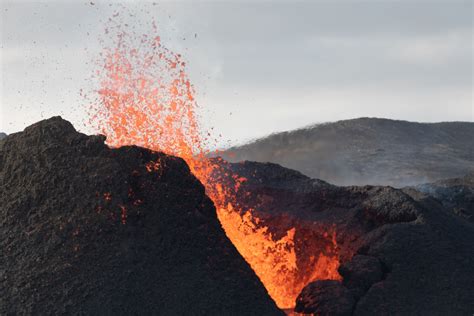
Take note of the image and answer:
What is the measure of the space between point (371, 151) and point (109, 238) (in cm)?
2419

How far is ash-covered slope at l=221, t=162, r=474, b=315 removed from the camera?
736 centimetres

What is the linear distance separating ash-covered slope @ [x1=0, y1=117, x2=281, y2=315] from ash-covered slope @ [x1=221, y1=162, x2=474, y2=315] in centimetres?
121

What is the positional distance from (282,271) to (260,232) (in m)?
0.78

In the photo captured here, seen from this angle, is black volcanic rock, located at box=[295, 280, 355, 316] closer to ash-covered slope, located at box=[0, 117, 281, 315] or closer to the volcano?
the volcano

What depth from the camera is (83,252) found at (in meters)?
6.65

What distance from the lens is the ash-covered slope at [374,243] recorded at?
736 centimetres

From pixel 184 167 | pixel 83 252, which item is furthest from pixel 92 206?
pixel 184 167

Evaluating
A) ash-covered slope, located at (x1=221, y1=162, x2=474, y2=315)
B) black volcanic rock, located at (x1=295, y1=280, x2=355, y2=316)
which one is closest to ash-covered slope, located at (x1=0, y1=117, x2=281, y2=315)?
black volcanic rock, located at (x1=295, y1=280, x2=355, y2=316)

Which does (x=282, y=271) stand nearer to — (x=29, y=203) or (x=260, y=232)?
(x=260, y=232)

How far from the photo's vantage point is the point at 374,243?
318 inches

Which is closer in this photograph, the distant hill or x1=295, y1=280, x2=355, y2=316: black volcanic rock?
x1=295, y1=280, x2=355, y2=316: black volcanic rock

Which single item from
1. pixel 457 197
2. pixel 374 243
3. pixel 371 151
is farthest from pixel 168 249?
pixel 371 151

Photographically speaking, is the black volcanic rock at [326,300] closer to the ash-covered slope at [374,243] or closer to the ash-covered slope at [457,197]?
the ash-covered slope at [374,243]

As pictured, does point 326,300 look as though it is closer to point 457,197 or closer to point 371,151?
point 457,197
